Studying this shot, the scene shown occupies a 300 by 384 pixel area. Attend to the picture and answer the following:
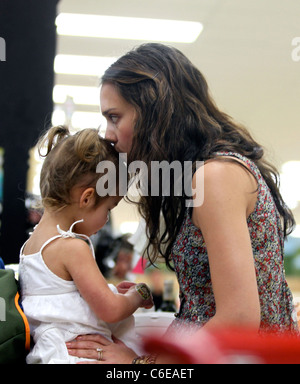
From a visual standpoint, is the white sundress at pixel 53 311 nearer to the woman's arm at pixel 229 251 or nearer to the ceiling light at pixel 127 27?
the woman's arm at pixel 229 251

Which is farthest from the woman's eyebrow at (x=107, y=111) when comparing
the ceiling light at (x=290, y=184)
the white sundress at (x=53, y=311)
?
the ceiling light at (x=290, y=184)

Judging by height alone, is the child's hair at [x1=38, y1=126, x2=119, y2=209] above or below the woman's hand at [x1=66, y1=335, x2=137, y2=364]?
above

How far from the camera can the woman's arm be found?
730 millimetres

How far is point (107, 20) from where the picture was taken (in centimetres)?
119

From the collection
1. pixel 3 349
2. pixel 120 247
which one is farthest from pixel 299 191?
pixel 3 349

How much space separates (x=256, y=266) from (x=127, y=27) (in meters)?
0.68

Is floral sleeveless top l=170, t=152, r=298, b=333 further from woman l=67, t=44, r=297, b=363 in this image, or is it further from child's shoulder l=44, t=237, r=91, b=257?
child's shoulder l=44, t=237, r=91, b=257

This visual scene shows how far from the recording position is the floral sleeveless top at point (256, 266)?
2.81ft

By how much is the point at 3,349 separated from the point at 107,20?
0.82 m

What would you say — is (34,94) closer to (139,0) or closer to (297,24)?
(139,0)

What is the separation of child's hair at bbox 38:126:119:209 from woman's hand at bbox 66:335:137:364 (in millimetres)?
270

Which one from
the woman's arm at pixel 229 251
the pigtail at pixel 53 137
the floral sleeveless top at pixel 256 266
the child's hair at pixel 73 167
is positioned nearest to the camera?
the woman's arm at pixel 229 251

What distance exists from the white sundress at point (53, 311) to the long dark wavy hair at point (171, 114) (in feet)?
0.74

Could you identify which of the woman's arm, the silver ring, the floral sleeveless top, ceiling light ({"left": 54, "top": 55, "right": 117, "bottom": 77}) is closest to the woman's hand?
the silver ring
